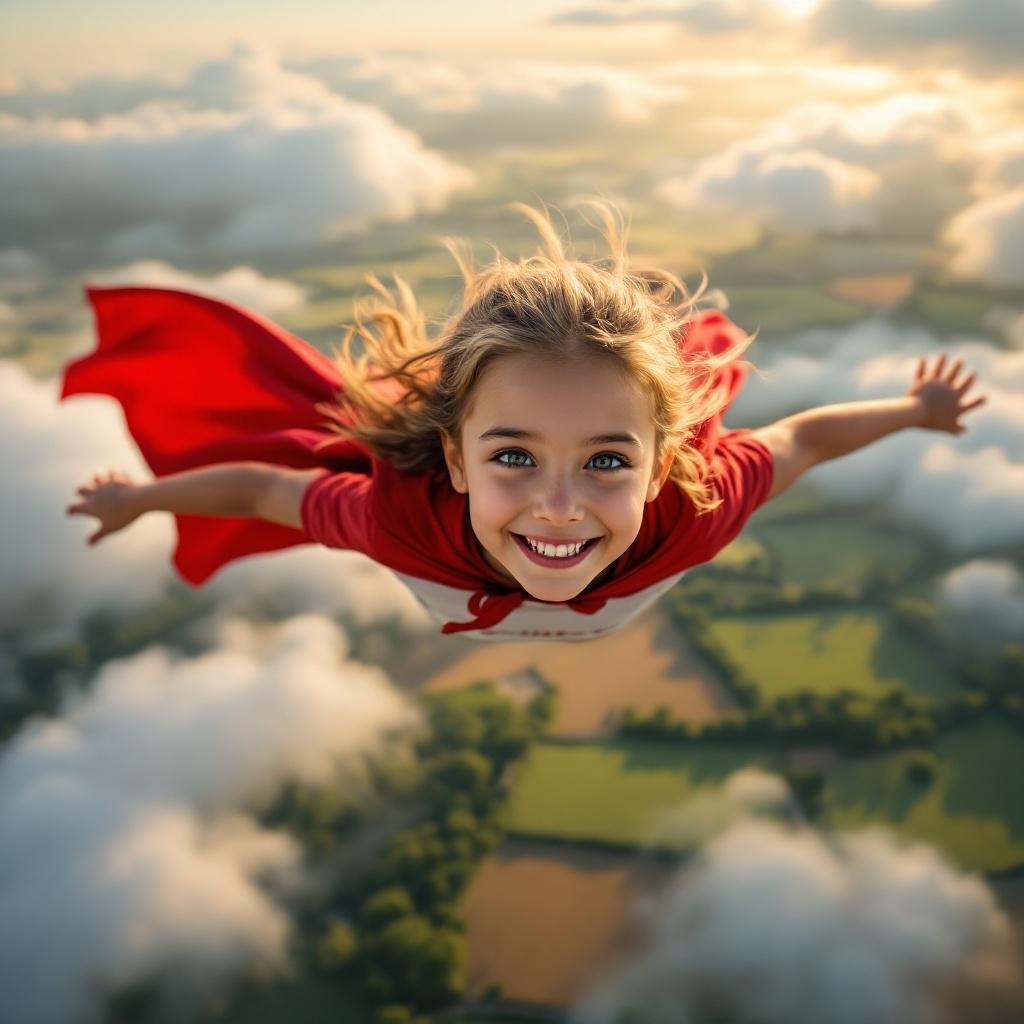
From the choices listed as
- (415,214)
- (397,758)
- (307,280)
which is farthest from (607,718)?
(415,214)

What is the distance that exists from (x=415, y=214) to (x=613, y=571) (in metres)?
98.2

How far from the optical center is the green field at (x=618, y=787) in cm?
3059

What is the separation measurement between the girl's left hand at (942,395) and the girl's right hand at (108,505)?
2.43 meters

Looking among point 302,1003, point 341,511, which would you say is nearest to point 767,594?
point 302,1003

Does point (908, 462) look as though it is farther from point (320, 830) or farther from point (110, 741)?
point (110, 741)


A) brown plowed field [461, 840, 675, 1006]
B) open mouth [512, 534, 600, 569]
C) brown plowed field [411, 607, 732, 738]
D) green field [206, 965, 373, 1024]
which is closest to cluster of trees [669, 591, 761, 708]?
brown plowed field [411, 607, 732, 738]

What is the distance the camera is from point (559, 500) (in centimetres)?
183

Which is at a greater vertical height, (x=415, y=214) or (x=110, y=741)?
(x=415, y=214)

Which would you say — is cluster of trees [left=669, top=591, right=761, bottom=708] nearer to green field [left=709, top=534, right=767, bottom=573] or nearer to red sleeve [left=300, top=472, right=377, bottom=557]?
green field [left=709, top=534, right=767, bottom=573]

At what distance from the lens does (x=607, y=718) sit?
35.2m

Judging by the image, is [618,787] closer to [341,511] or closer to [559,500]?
[341,511]

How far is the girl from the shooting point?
184 centimetres

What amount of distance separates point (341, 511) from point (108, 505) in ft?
2.44

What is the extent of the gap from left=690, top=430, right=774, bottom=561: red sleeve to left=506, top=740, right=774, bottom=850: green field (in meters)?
29.6
